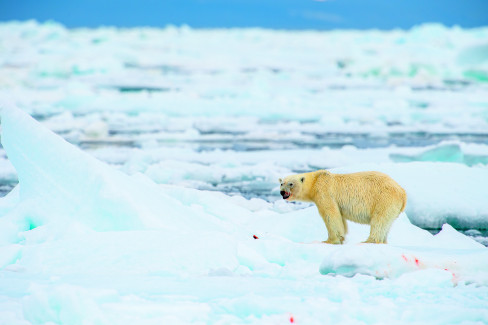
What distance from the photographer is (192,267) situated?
266 centimetres

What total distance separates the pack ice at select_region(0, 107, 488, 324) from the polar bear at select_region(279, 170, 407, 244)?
0.67 feet

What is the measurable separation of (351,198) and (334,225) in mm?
181

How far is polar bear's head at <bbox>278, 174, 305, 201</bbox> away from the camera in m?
3.42

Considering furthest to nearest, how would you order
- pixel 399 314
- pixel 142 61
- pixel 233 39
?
pixel 233 39 < pixel 142 61 < pixel 399 314

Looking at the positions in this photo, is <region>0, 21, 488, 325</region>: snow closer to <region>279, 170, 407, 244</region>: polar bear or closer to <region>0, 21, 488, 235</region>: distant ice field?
<region>0, 21, 488, 235</region>: distant ice field

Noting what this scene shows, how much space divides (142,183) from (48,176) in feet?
1.75

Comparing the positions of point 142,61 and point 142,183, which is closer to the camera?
point 142,183

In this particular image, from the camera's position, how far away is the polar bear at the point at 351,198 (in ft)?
10.2

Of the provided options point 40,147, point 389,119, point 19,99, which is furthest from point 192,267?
point 19,99

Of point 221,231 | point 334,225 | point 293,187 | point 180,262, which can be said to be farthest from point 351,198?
point 180,262

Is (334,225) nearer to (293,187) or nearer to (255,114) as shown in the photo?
(293,187)

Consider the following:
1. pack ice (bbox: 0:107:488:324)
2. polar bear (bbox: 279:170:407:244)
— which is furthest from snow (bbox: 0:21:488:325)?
polar bear (bbox: 279:170:407:244)

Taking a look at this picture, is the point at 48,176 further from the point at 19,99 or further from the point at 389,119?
the point at 19,99

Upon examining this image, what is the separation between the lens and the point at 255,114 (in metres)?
10.9
